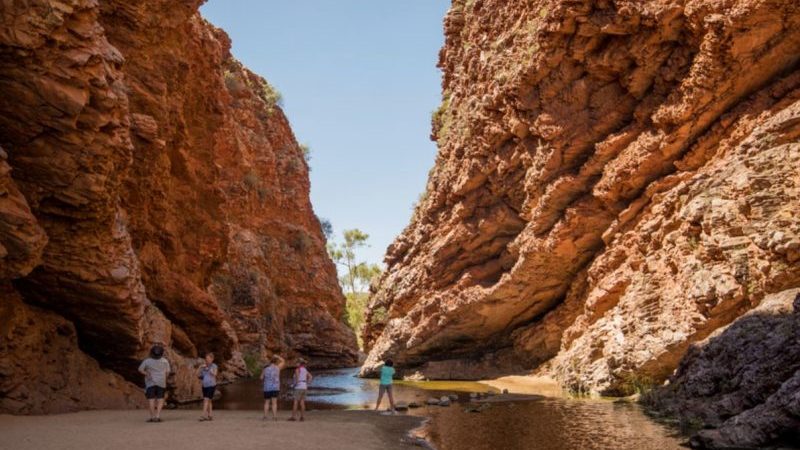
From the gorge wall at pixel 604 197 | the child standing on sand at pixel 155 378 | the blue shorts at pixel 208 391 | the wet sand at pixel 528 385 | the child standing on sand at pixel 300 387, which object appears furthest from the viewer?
the wet sand at pixel 528 385

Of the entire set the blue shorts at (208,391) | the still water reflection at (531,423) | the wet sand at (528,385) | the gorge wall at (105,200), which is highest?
the gorge wall at (105,200)

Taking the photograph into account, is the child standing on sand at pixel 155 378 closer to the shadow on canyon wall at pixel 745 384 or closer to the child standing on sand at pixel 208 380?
the child standing on sand at pixel 208 380

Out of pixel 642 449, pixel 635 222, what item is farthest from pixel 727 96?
pixel 642 449

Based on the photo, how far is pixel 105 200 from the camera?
18.0 metres

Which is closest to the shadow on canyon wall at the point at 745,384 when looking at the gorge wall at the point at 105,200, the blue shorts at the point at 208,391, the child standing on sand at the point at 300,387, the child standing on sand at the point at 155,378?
the child standing on sand at the point at 300,387

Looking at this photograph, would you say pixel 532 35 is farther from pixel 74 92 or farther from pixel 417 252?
pixel 74 92

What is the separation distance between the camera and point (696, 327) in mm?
20125

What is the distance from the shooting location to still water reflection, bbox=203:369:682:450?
13.6 meters

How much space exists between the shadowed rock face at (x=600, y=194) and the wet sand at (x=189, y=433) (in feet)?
38.5

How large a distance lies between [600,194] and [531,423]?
1566cm

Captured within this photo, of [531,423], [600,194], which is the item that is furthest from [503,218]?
[531,423]

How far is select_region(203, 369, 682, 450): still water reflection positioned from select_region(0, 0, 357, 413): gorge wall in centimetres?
504

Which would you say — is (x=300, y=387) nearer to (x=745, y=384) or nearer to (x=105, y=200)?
(x=105, y=200)

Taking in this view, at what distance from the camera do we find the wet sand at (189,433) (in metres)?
11.3
